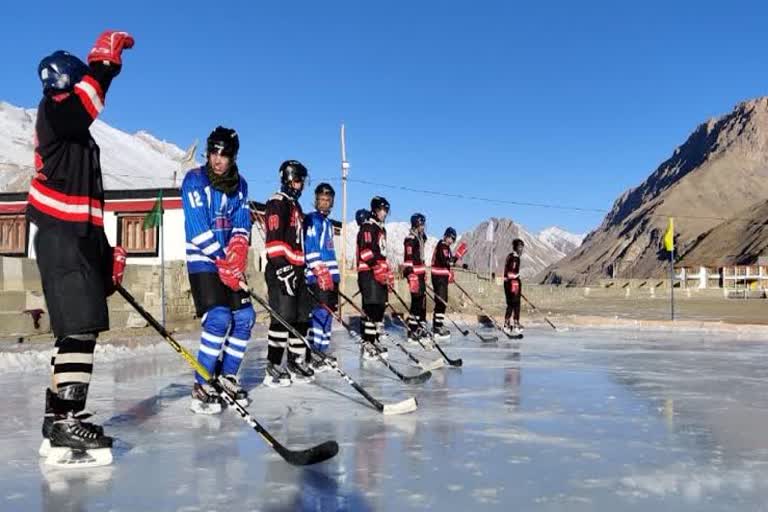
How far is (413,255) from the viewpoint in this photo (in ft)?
37.4

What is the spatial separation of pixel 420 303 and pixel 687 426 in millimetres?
7263

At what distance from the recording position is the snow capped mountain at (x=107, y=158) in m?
107

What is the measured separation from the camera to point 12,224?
2914 cm

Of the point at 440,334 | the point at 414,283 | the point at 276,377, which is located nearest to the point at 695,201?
the point at 440,334

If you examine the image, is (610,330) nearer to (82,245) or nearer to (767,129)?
(82,245)

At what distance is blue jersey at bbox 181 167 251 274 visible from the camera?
190 inches

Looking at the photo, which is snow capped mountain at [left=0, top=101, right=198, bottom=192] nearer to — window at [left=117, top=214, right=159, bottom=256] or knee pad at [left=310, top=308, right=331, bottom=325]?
window at [left=117, top=214, right=159, bottom=256]

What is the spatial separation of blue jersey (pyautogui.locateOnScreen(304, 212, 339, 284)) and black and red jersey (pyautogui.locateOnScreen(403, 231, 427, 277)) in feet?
12.5

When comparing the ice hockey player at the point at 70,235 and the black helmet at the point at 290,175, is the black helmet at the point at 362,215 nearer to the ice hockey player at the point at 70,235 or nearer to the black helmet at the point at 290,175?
the black helmet at the point at 290,175

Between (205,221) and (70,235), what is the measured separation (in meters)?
1.52

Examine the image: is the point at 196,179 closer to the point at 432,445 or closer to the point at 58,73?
the point at 58,73

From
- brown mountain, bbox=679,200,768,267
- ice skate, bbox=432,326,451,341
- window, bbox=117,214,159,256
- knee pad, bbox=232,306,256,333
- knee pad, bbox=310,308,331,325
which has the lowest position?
ice skate, bbox=432,326,451,341

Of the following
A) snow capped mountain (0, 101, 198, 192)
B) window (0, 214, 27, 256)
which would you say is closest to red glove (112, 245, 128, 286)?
window (0, 214, 27, 256)

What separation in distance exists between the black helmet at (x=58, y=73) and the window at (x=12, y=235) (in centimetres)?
2850
